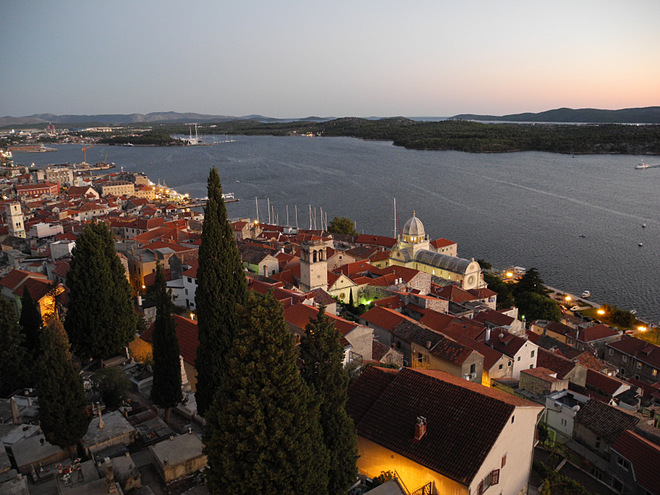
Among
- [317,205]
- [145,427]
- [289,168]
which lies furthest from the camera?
[289,168]

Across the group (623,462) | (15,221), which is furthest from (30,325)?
(15,221)

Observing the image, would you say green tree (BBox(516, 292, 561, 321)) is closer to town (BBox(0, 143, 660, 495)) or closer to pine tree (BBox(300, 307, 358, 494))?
town (BBox(0, 143, 660, 495))

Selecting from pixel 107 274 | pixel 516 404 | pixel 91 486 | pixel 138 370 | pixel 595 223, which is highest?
pixel 107 274

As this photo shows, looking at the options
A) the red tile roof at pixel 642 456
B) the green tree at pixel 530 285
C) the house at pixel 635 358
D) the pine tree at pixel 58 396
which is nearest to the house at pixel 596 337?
the house at pixel 635 358

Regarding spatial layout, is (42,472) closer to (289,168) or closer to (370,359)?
(370,359)

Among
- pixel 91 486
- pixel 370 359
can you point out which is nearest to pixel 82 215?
pixel 370 359

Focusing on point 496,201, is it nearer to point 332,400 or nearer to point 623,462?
point 623,462
